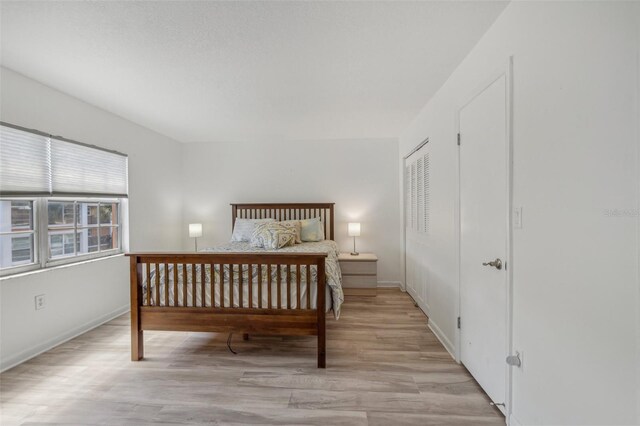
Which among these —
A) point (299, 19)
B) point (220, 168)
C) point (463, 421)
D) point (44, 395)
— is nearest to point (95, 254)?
point (44, 395)

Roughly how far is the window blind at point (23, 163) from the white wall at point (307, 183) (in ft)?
7.22

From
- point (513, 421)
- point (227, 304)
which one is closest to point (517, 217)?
point (513, 421)

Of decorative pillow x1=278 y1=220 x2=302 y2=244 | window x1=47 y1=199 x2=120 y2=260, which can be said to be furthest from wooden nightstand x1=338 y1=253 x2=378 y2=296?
window x1=47 y1=199 x2=120 y2=260

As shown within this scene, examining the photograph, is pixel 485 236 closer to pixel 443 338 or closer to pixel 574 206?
pixel 574 206

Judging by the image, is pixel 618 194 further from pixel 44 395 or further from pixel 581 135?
pixel 44 395

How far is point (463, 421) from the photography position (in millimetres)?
1591

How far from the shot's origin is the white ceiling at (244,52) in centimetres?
158

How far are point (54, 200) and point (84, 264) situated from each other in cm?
72

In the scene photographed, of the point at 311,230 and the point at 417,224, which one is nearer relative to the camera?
the point at 417,224

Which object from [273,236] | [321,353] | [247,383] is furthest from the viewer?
[273,236]

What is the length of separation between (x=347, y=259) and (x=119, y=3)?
3.41 m

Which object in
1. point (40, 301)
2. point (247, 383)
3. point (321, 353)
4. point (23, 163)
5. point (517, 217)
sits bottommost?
point (247, 383)

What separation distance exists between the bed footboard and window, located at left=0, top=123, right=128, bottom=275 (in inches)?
41.3

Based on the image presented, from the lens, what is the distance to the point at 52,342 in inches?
97.5
